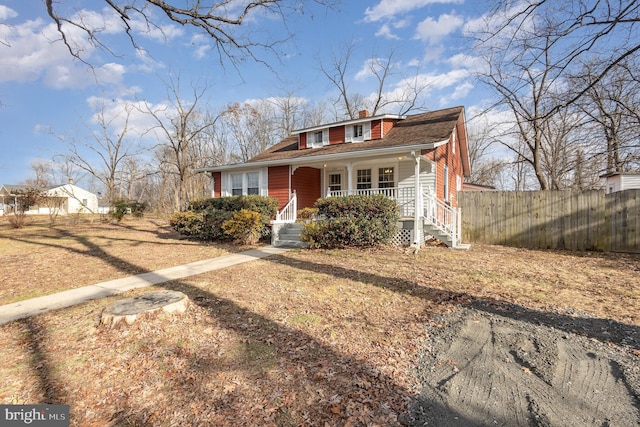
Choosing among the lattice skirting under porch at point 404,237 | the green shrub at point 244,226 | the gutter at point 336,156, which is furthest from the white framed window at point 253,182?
the lattice skirting under porch at point 404,237

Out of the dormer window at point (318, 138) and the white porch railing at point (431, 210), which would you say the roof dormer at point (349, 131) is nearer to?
the dormer window at point (318, 138)

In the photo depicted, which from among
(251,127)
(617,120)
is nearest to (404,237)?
(617,120)

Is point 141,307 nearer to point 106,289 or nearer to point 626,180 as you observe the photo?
point 106,289

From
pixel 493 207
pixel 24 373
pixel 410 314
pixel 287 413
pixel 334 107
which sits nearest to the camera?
pixel 287 413

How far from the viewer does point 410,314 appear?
13.5 ft

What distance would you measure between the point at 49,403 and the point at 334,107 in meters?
28.1

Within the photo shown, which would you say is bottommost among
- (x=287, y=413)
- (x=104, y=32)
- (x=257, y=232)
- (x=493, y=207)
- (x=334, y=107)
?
(x=287, y=413)

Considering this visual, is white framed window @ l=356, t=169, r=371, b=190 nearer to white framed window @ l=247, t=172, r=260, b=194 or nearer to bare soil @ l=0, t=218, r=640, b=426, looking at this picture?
white framed window @ l=247, t=172, r=260, b=194

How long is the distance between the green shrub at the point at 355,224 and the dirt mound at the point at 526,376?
5.31 meters

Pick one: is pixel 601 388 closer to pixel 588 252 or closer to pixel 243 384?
pixel 243 384

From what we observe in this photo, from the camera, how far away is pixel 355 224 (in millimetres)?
9109

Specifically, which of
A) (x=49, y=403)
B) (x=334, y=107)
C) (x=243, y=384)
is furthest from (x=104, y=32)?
(x=334, y=107)

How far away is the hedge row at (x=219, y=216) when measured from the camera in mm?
11555

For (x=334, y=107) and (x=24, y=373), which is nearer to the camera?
(x=24, y=373)
